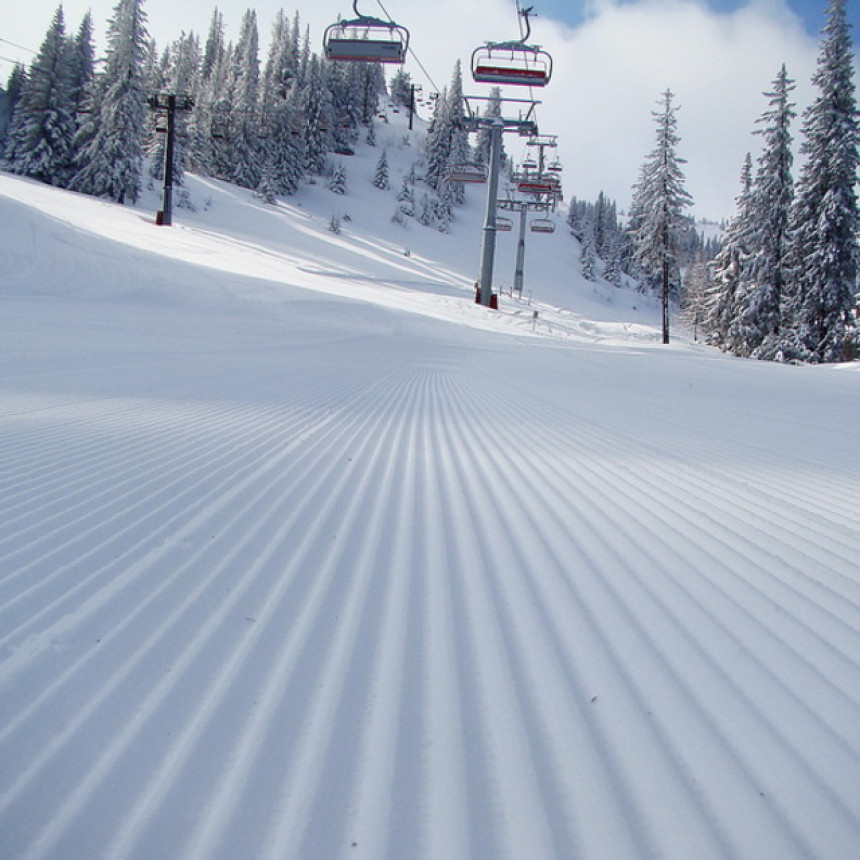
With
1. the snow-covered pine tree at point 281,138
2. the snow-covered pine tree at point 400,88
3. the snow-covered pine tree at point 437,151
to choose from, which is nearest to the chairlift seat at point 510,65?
the snow-covered pine tree at point 281,138

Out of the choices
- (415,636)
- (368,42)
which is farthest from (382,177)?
(415,636)

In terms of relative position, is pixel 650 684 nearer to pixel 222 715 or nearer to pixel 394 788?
pixel 394 788

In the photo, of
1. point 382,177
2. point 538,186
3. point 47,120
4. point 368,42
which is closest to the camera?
point 368,42

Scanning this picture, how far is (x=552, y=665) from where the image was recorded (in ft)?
6.25

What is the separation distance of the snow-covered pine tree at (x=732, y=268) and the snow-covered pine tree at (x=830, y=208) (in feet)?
11.4

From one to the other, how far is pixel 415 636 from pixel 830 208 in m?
28.9

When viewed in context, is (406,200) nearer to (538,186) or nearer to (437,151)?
(437,151)

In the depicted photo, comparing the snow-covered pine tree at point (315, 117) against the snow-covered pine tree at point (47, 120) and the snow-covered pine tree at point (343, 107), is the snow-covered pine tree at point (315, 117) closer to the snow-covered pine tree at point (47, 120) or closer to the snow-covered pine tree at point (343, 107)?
the snow-covered pine tree at point (343, 107)

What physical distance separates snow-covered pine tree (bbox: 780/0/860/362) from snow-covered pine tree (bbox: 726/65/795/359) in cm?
155

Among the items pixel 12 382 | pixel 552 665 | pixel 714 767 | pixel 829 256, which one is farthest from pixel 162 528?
pixel 829 256

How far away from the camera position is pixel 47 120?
40969 millimetres

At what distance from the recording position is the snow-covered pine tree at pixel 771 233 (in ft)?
87.8

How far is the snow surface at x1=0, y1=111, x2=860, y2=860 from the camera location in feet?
4.32

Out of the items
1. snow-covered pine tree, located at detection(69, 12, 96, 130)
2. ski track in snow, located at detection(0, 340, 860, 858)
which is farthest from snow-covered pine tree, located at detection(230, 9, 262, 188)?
ski track in snow, located at detection(0, 340, 860, 858)
